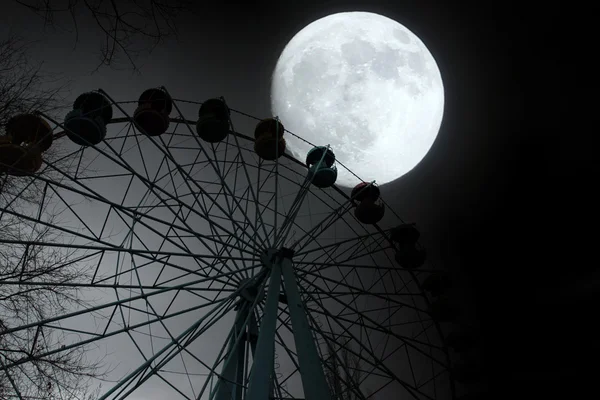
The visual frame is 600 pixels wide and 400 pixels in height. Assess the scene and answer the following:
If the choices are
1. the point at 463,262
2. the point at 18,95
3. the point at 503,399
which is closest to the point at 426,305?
the point at 463,262

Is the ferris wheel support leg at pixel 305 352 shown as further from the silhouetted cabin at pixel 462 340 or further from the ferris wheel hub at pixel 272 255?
the silhouetted cabin at pixel 462 340

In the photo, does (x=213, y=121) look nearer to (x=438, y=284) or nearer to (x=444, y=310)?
(x=438, y=284)

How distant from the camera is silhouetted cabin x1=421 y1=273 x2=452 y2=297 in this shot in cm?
1468

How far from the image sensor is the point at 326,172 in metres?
12.4

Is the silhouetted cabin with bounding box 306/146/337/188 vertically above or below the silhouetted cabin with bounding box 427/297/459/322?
above

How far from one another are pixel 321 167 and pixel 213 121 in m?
3.69

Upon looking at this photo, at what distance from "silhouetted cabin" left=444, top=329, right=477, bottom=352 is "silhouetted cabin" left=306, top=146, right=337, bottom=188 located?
23.5 feet

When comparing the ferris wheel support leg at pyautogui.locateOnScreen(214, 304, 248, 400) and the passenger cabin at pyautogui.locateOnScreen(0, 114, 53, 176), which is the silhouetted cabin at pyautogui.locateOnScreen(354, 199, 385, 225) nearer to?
the ferris wheel support leg at pyautogui.locateOnScreen(214, 304, 248, 400)

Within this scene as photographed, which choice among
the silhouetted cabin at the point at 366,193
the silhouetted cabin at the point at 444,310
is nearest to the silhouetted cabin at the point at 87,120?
the silhouetted cabin at the point at 366,193

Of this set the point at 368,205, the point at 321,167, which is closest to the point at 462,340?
the point at 368,205

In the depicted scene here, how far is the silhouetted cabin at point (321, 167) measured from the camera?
1238cm

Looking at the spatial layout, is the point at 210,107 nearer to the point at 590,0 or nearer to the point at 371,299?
the point at 590,0

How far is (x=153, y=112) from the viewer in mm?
10398

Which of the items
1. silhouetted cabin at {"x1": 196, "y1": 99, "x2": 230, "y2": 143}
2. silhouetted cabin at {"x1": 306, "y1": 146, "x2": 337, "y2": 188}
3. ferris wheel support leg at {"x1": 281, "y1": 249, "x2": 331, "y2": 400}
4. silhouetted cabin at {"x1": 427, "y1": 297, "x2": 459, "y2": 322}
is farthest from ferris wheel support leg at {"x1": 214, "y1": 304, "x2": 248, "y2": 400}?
silhouetted cabin at {"x1": 427, "y1": 297, "x2": 459, "y2": 322}
